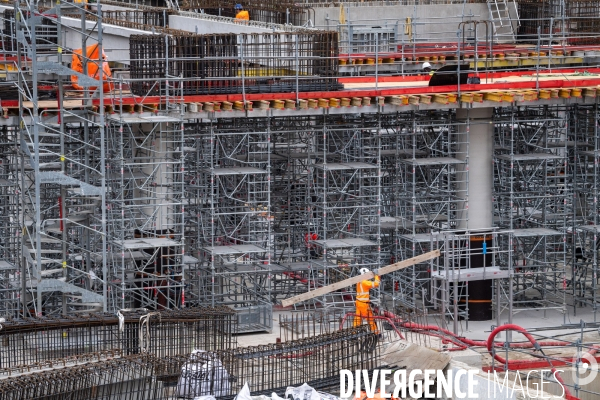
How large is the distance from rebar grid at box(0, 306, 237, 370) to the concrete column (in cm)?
1052

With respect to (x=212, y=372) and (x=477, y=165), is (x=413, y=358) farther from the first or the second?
(x=477, y=165)

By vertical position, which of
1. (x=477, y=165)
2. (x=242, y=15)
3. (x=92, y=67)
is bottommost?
(x=477, y=165)

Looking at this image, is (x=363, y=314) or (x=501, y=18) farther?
(x=501, y=18)

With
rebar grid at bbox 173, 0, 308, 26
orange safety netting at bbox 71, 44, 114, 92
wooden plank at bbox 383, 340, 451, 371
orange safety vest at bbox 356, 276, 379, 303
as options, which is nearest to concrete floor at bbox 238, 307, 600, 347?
orange safety vest at bbox 356, 276, 379, 303

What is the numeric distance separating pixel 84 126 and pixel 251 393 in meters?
9.00

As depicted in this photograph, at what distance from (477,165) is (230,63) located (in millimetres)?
7064

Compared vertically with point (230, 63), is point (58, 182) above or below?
below

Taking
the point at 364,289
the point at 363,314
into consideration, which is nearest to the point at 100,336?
the point at 363,314

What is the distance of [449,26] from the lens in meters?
53.8

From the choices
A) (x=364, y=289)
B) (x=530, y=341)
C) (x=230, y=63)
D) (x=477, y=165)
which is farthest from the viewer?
(x=477, y=165)

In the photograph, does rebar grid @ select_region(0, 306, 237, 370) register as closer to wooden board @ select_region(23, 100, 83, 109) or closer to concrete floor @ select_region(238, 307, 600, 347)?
concrete floor @ select_region(238, 307, 600, 347)

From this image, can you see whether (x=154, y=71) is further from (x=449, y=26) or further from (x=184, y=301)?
(x=449, y=26)

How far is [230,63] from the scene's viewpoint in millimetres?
35031

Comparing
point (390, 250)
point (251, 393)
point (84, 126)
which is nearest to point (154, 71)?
point (84, 126)
